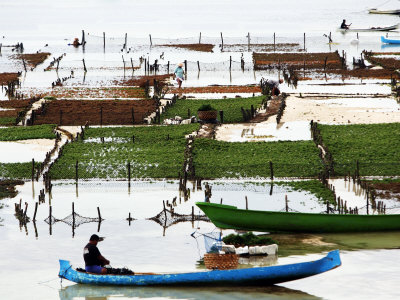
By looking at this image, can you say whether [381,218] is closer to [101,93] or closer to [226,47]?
[101,93]

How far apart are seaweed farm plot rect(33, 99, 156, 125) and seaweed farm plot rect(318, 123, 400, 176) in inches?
488

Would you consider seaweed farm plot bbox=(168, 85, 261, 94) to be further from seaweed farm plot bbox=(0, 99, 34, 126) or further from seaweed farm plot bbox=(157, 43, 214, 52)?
seaweed farm plot bbox=(157, 43, 214, 52)

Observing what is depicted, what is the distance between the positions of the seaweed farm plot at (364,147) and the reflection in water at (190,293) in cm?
1240

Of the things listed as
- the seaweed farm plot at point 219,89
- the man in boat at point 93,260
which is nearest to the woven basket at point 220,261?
the man in boat at point 93,260

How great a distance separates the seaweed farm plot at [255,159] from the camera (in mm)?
37438

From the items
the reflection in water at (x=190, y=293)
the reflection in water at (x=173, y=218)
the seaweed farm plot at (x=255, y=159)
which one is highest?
the seaweed farm plot at (x=255, y=159)

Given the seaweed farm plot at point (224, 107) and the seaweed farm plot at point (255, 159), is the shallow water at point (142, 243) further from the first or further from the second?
the seaweed farm plot at point (224, 107)

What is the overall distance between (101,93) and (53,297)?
3960 cm

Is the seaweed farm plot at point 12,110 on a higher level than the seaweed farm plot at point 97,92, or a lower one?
lower

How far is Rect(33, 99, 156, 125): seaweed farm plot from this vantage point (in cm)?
5112

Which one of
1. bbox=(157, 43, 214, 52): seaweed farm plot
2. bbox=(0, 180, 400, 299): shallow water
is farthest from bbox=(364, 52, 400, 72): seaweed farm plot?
bbox=(0, 180, 400, 299): shallow water

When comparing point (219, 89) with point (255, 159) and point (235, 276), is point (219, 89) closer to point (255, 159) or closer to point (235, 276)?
point (255, 159)

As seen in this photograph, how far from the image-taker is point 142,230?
101 ft

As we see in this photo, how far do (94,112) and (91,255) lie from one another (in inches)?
1202
